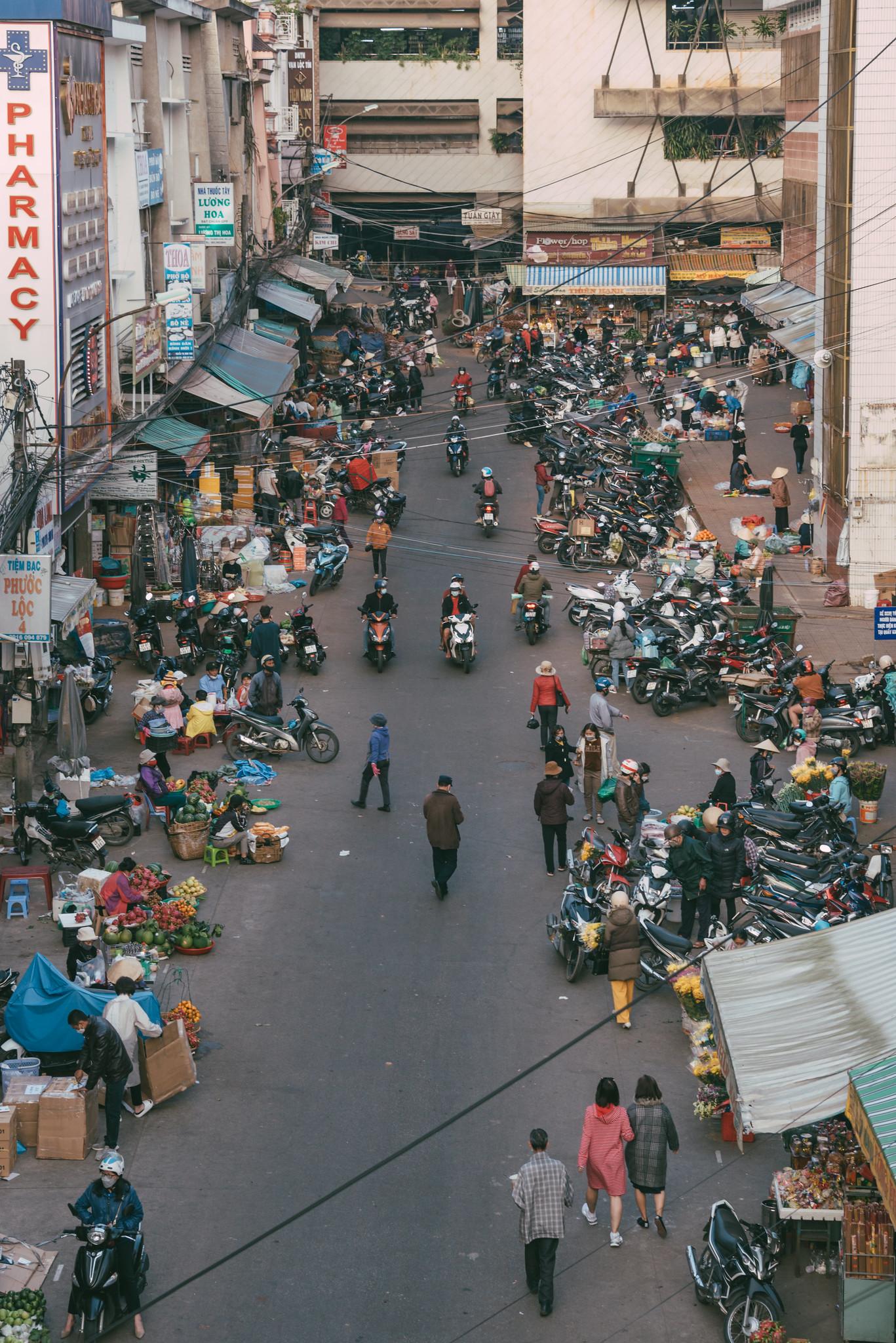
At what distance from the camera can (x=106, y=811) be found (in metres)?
18.7

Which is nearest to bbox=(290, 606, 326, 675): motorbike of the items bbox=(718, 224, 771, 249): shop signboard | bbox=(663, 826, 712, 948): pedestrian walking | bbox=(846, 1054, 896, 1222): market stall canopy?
bbox=(663, 826, 712, 948): pedestrian walking

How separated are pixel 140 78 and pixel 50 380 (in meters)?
11.9

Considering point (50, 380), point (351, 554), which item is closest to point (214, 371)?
point (351, 554)

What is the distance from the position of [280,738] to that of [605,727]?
13.5ft

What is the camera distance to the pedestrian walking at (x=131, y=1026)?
13.1 meters

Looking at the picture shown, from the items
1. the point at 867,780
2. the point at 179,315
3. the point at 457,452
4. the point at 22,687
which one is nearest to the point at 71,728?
the point at 22,687

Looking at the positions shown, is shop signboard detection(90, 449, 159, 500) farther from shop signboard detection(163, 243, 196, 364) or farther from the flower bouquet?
the flower bouquet

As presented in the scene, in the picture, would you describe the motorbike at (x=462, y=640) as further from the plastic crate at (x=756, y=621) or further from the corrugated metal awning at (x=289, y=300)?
the corrugated metal awning at (x=289, y=300)

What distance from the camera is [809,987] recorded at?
1219 centimetres

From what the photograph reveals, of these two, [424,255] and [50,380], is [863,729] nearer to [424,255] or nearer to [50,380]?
[50,380]

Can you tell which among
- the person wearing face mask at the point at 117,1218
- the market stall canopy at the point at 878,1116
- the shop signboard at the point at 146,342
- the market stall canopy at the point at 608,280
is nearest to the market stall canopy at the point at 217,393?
the shop signboard at the point at 146,342

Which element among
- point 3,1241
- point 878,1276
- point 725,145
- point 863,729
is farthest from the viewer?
point 725,145

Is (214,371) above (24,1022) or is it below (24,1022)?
above

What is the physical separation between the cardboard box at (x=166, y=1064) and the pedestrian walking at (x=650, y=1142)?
11.9ft
